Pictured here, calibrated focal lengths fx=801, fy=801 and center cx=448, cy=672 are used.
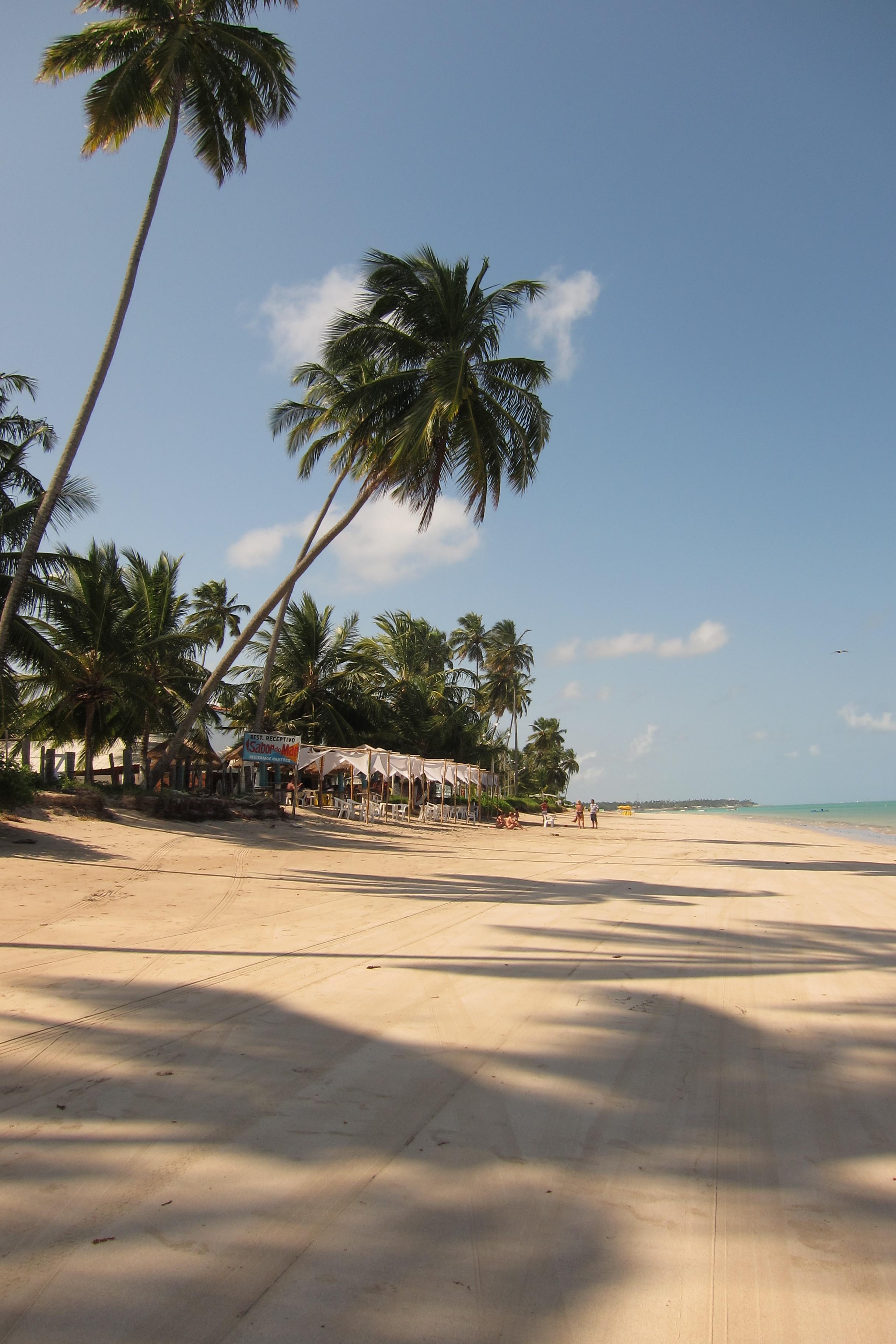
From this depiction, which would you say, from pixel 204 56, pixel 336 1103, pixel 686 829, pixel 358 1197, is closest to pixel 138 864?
pixel 336 1103

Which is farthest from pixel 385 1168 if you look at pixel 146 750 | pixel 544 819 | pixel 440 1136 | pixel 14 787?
pixel 544 819

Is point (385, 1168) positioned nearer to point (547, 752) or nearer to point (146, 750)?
point (146, 750)

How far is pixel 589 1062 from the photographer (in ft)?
12.8

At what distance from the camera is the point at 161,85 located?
1527cm

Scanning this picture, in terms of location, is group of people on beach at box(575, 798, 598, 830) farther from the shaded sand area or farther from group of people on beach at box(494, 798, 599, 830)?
the shaded sand area

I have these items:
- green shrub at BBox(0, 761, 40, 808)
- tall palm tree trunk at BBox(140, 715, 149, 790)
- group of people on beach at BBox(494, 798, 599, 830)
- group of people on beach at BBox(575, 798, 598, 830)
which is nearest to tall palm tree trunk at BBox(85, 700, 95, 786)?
tall palm tree trunk at BBox(140, 715, 149, 790)

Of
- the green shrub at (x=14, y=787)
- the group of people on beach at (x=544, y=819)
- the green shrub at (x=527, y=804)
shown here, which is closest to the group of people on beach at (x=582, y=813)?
the group of people on beach at (x=544, y=819)

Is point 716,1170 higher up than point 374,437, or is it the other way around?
point 374,437

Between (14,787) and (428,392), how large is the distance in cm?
1101

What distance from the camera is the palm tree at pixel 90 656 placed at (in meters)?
18.2

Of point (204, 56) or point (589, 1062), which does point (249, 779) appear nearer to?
point (204, 56)

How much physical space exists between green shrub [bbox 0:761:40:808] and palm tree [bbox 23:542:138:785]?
351 cm

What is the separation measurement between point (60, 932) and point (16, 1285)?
4.92m

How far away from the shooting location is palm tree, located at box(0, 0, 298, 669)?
47.4 ft
